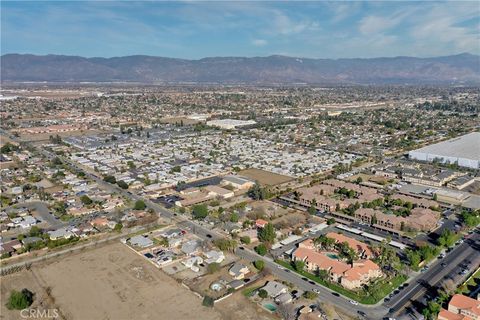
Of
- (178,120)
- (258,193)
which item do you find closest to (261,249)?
(258,193)

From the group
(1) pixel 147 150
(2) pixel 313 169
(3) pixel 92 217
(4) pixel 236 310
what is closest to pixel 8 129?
(1) pixel 147 150

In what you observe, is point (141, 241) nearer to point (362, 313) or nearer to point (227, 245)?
point (227, 245)

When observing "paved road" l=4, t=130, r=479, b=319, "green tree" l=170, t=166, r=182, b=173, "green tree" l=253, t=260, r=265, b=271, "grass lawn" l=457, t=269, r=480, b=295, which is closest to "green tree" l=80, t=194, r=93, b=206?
"paved road" l=4, t=130, r=479, b=319

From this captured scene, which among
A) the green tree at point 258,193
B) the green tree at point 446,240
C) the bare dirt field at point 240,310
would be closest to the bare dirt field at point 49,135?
the green tree at point 258,193

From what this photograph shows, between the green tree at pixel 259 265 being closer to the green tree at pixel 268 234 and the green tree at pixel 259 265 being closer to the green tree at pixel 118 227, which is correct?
the green tree at pixel 268 234

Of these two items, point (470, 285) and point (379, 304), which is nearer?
point (379, 304)

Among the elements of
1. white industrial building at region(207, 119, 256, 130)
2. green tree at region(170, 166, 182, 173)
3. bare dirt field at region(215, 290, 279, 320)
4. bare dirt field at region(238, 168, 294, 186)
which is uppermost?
white industrial building at region(207, 119, 256, 130)

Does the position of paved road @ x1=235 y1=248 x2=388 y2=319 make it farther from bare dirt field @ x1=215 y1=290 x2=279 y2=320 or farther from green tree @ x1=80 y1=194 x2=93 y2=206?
green tree @ x1=80 y1=194 x2=93 y2=206

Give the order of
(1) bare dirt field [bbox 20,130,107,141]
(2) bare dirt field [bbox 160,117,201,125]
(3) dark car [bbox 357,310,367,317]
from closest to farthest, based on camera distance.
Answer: (3) dark car [bbox 357,310,367,317] → (1) bare dirt field [bbox 20,130,107,141] → (2) bare dirt field [bbox 160,117,201,125]
